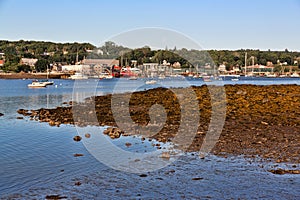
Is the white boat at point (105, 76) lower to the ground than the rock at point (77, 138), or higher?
higher

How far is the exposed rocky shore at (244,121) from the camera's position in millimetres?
14336

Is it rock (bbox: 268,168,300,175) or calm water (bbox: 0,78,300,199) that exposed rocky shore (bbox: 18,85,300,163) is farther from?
calm water (bbox: 0,78,300,199)

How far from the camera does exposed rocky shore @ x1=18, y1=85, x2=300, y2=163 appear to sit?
14336mm

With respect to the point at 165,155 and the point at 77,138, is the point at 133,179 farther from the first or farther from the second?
the point at 77,138

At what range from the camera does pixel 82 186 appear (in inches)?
405

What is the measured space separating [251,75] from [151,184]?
19539 cm

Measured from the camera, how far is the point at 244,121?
20500 millimetres

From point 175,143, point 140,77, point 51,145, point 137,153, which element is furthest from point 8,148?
point 140,77

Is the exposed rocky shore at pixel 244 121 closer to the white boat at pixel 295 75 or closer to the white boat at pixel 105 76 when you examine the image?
the white boat at pixel 105 76

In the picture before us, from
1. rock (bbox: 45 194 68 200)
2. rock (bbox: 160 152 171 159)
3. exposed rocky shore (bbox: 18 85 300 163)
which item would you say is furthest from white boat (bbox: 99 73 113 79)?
rock (bbox: 45 194 68 200)

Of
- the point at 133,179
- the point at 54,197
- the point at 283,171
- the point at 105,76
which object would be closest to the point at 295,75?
the point at 105,76

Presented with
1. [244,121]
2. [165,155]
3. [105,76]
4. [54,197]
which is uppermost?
[105,76]

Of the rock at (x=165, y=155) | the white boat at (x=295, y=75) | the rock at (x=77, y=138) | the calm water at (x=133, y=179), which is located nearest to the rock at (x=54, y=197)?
the calm water at (x=133, y=179)

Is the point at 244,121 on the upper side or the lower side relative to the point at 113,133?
upper
